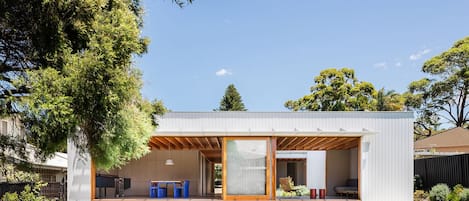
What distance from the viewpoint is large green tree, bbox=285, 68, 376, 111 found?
3111cm

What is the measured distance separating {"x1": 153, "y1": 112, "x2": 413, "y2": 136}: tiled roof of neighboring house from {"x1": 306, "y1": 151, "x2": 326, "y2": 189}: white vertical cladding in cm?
818

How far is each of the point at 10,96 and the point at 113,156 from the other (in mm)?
1173

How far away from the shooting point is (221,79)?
41375 mm

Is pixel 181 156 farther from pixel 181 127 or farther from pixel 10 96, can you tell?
pixel 10 96

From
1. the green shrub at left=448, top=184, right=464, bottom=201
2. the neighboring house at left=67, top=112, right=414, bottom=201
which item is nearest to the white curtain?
the neighboring house at left=67, top=112, right=414, bottom=201

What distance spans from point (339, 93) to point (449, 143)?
772 centimetres

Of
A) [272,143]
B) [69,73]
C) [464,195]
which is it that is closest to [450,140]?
[464,195]

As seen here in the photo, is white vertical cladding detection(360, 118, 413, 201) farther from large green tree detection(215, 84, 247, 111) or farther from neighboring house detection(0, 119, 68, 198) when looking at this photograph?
large green tree detection(215, 84, 247, 111)

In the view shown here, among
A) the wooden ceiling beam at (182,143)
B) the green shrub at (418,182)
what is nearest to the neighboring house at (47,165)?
the wooden ceiling beam at (182,143)

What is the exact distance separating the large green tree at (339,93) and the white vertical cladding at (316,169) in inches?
399

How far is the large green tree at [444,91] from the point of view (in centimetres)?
2825

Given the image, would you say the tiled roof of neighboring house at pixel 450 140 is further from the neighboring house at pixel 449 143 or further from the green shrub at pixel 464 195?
the green shrub at pixel 464 195

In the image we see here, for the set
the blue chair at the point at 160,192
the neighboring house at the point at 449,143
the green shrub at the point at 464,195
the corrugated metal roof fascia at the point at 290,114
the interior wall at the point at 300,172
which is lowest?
the interior wall at the point at 300,172

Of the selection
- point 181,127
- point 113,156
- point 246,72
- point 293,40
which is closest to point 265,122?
point 181,127
